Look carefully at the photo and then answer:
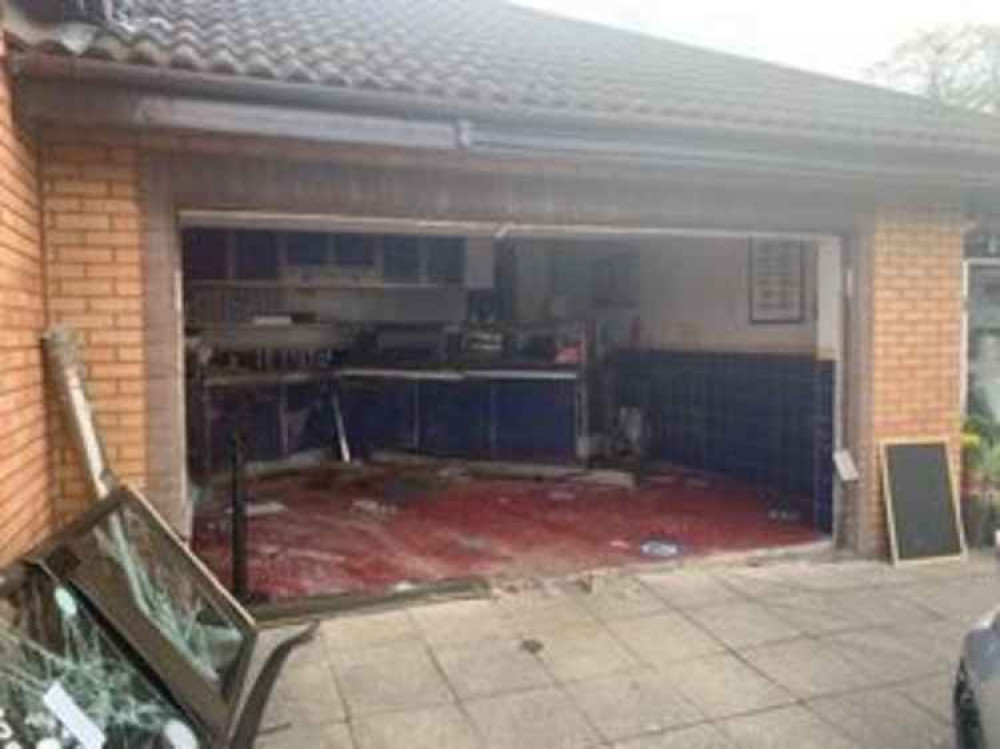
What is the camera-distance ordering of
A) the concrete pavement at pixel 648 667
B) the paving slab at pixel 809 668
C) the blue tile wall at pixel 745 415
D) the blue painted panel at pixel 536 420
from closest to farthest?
1. the concrete pavement at pixel 648 667
2. the paving slab at pixel 809 668
3. the blue tile wall at pixel 745 415
4. the blue painted panel at pixel 536 420

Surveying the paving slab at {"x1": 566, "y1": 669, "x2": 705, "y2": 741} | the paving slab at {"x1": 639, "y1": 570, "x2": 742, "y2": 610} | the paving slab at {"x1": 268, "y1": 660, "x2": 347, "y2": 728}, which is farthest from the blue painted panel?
the paving slab at {"x1": 268, "y1": 660, "x2": 347, "y2": 728}

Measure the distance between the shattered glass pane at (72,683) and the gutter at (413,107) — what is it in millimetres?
2166

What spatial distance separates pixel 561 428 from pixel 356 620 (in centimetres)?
460

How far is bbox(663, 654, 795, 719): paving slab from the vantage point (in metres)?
3.83

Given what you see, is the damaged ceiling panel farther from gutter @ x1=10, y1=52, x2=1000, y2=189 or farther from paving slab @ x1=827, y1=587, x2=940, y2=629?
paving slab @ x1=827, y1=587, x2=940, y2=629

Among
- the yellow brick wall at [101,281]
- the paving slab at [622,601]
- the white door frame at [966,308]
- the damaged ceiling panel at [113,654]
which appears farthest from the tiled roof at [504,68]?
the paving slab at [622,601]

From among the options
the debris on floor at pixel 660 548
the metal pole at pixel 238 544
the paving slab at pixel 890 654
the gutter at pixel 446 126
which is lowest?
the paving slab at pixel 890 654

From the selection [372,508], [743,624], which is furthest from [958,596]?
[372,508]

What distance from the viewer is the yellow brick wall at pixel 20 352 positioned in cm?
A: 327

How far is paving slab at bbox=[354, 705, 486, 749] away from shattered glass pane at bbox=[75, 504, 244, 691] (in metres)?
0.65

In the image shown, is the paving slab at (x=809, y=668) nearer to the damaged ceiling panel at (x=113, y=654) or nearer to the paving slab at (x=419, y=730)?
the paving slab at (x=419, y=730)

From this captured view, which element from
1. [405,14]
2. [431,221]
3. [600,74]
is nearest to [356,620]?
[431,221]

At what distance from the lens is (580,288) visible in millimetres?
11383

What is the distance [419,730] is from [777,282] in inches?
215
